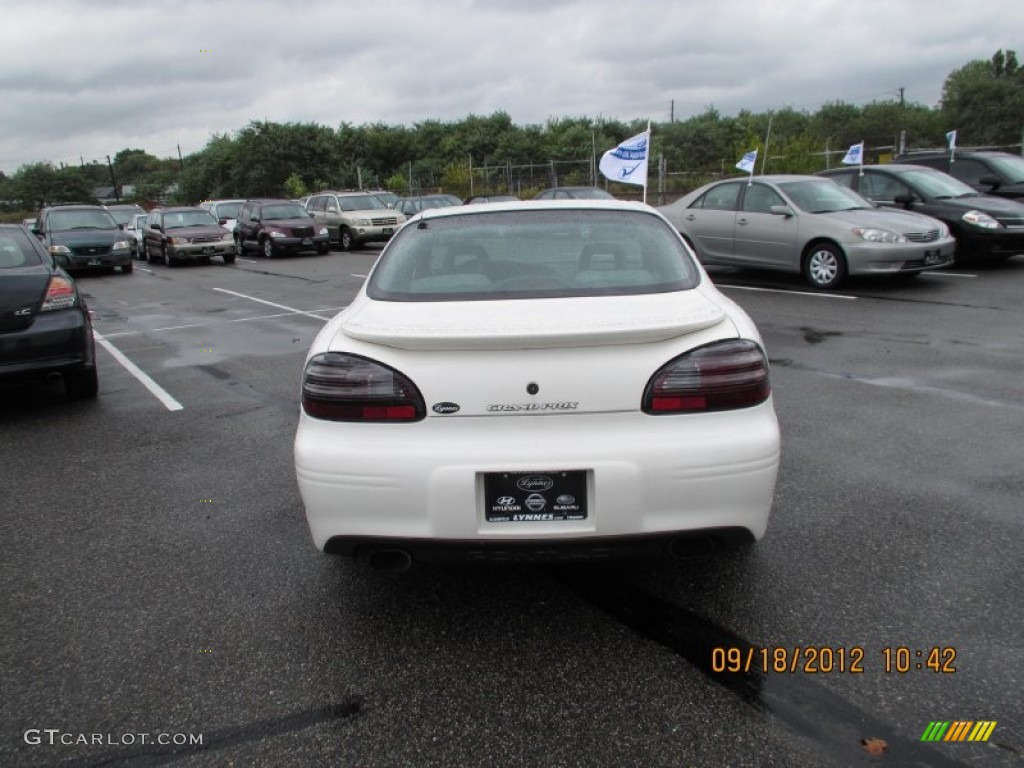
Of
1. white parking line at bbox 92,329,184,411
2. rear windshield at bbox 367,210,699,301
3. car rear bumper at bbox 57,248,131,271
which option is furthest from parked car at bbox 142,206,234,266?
rear windshield at bbox 367,210,699,301

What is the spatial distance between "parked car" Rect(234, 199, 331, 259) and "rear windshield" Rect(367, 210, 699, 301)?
65.0ft

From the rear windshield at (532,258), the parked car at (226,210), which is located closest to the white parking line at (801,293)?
the rear windshield at (532,258)

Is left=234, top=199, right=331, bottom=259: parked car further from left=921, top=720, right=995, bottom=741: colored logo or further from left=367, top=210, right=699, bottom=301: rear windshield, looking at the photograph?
left=921, top=720, right=995, bottom=741: colored logo

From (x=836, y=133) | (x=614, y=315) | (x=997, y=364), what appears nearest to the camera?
(x=614, y=315)

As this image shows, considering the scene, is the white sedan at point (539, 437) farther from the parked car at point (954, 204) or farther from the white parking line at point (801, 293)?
the parked car at point (954, 204)

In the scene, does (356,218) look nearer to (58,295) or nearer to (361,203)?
(361,203)

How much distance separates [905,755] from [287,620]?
2140mm

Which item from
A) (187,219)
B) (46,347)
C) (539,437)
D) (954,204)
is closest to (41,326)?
(46,347)

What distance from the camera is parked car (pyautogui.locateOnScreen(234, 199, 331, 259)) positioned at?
22547 millimetres

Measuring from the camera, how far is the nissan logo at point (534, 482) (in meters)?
2.59

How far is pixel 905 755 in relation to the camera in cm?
220

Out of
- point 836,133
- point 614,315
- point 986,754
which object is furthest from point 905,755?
point 836,133

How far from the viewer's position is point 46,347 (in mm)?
6090

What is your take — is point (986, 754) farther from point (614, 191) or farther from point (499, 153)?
point (499, 153)
